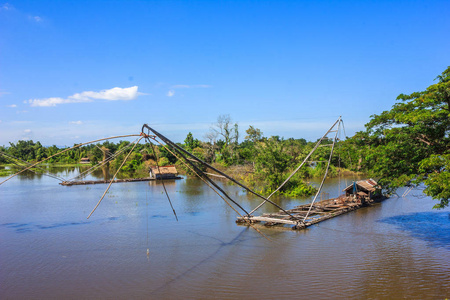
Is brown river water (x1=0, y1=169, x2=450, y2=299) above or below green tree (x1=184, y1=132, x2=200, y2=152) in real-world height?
below

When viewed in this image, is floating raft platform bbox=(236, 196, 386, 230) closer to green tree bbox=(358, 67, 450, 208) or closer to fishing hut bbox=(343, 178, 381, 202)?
fishing hut bbox=(343, 178, 381, 202)

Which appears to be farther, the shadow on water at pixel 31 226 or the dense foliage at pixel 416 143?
the shadow on water at pixel 31 226

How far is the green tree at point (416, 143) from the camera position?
7844mm

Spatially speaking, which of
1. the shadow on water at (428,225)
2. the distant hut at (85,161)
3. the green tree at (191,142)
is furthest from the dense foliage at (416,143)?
the distant hut at (85,161)

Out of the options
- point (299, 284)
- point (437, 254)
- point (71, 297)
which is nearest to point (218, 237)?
point (299, 284)

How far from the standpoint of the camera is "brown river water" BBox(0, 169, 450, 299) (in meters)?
6.65

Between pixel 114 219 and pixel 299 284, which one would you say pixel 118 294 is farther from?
pixel 114 219

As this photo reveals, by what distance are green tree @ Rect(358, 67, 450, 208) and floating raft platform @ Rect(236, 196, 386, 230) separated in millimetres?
Answer: 2702

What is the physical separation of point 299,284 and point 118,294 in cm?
362

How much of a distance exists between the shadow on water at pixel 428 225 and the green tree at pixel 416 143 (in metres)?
1.17

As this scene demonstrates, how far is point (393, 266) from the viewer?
24.9 feet

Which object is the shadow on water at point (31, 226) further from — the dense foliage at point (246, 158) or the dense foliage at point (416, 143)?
the dense foliage at point (416, 143)

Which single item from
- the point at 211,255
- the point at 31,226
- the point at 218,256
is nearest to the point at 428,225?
the point at 218,256

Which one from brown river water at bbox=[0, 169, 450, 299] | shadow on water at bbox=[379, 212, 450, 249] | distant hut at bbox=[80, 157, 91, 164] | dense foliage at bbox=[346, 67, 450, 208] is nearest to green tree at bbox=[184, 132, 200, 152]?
distant hut at bbox=[80, 157, 91, 164]
